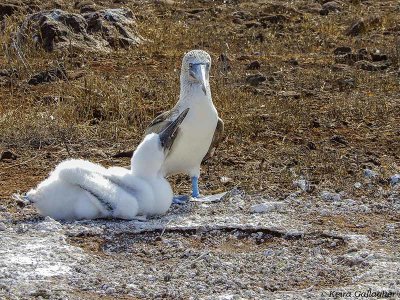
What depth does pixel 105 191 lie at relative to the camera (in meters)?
7.23

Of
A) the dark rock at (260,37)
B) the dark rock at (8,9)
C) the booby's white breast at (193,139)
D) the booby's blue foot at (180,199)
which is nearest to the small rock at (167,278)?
the booby's blue foot at (180,199)

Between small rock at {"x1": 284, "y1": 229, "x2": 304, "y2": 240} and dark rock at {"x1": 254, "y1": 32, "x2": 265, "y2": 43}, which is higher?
dark rock at {"x1": 254, "y1": 32, "x2": 265, "y2": 43}

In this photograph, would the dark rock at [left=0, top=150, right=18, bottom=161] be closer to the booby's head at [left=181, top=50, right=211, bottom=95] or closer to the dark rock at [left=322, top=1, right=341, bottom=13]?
the booby's head at [left=181, top=50, right=211, bottom=95]

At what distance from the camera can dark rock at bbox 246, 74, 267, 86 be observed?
11.6m

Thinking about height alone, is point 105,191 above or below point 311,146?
above

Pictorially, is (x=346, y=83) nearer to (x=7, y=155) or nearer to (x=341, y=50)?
(x=341, y=50)

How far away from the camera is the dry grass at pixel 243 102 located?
902 centimetres

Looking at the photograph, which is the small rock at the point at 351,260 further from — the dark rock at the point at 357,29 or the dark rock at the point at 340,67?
the dark rock at the point at 357,29

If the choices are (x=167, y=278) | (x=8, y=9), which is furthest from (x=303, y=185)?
(x=8, y=9)

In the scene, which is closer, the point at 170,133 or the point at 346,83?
the point at 170,133

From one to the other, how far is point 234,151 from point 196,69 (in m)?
1.34

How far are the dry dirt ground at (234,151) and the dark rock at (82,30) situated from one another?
103 mm

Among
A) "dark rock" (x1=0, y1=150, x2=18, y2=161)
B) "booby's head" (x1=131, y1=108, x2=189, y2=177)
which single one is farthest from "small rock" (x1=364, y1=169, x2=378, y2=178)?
"dark rock" (x1=0, y1=150, x2=18, y2=161)

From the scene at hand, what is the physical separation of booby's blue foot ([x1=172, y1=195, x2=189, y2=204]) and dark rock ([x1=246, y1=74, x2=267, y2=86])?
374 cm
